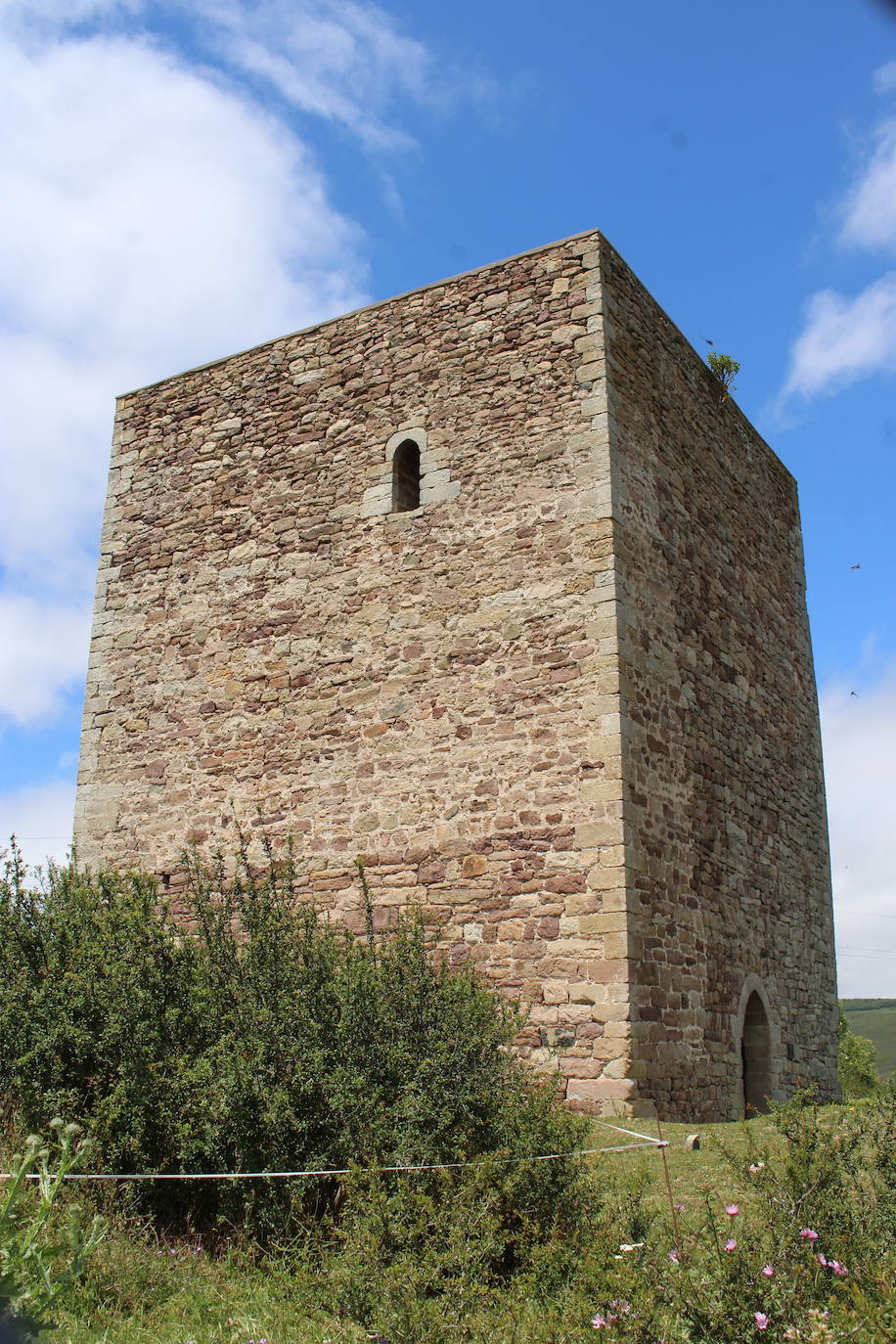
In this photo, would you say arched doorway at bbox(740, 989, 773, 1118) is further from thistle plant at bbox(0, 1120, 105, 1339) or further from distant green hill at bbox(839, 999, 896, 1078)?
distant green hill at bbox(839, 999, 896, 1078)

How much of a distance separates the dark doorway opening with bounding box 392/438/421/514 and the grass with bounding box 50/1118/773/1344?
19.1 feet

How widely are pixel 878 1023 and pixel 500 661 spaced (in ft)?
295

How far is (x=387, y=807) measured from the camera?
919cm

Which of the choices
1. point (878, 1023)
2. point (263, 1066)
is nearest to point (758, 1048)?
point (263, 1066)

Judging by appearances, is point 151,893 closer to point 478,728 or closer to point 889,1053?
point 478,728

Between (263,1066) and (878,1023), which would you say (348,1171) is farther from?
(878,1023)

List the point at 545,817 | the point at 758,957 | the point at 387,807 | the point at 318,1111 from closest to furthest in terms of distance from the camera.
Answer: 1. the point at 318,1111
2. the point at 545,817
3. the point at 387,807
4. the point at 758,957

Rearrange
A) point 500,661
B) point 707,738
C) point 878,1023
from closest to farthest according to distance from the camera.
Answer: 1. point 500,661
2. point 707,738
3. point 878,1023

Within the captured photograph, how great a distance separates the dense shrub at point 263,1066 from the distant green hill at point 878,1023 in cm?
6373

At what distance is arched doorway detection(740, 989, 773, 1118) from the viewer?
1038 cm

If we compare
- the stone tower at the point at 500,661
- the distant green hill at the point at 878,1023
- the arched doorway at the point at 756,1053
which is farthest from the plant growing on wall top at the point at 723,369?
the distant green hill at the point at 878,1023

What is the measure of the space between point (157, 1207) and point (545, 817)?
11.9 feet

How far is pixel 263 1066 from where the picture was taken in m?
6.07

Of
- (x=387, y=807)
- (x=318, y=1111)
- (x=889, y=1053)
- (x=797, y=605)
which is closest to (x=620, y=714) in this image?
(x=387, y=807)
